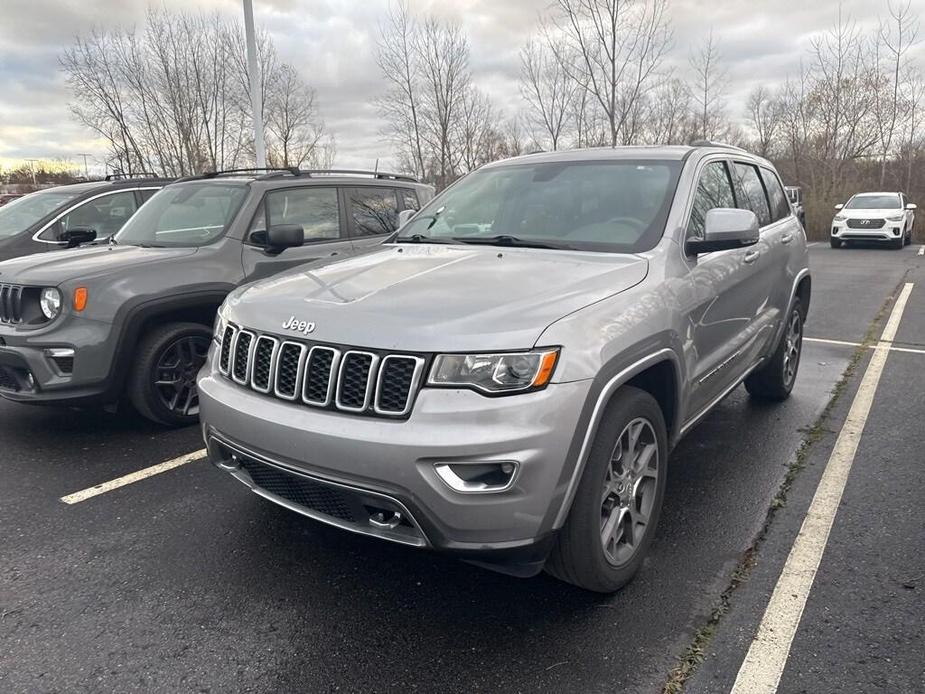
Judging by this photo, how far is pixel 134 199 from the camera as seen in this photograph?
25.7ft

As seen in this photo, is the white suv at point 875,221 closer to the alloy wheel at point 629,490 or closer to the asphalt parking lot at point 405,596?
the asphalt parking lot at point 405,596

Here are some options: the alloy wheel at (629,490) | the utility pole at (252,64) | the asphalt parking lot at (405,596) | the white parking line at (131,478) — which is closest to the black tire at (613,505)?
the alloy wheel at (629,490)

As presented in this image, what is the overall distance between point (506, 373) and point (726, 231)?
59.0 inches

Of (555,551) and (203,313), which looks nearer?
(555,551)

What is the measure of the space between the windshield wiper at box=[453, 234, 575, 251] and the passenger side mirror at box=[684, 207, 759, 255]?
2.07 feet

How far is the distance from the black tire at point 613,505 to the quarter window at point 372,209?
3792mm

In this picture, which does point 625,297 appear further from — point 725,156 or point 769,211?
point 769,211

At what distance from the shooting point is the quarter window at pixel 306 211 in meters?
5.38

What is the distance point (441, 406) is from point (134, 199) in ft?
22.7

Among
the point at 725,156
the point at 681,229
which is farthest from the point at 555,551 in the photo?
the point at 725,156

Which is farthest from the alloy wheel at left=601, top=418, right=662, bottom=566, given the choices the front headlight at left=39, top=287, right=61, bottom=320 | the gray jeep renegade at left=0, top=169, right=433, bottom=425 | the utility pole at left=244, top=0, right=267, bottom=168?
the utility pole at left=244, top=0, right=267, bottom=168

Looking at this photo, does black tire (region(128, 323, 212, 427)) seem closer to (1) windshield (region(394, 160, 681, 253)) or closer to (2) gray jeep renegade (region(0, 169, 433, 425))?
(2) gray jeep renegade (region(0, 169, 433, 425))

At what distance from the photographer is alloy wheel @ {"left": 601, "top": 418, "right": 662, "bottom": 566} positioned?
106 inches

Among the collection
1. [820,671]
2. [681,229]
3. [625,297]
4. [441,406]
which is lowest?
[820,671]
